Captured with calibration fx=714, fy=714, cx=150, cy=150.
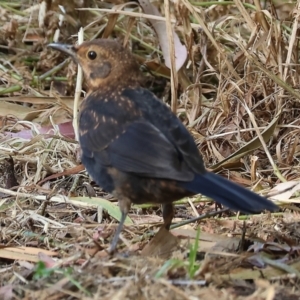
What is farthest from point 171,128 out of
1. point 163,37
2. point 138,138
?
point 163,37

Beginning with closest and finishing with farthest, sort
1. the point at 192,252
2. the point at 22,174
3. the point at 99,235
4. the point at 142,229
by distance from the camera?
the point at 192,252, the point at 99,235, the point at 142,229, the point at 22,174

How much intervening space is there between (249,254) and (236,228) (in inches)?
21.0

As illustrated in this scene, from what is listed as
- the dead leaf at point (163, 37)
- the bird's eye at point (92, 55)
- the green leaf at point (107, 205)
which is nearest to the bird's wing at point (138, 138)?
the bird's eye at point (92, 55)

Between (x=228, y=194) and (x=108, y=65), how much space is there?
112 cm

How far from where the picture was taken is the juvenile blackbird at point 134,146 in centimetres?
296

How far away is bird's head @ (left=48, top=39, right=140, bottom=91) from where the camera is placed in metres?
3.61

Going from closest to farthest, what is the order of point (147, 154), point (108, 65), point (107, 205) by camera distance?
point (147, 154), point (108, 65), point (107, 205)

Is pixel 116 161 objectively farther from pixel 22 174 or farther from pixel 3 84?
pixel 3 84

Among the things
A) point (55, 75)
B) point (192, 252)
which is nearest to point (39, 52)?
point (55, 75)

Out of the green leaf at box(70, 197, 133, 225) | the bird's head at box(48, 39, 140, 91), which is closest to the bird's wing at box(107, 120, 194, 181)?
the bird's head at box(48, 39, 140, 91)

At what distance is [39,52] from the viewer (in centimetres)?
605

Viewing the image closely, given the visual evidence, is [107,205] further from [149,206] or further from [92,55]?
[92,55]

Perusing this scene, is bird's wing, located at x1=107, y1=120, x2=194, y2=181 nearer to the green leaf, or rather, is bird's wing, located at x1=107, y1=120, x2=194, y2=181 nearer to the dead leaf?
the green leaf

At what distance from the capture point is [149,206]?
399 centimetres
